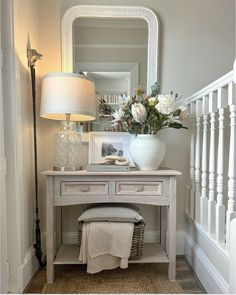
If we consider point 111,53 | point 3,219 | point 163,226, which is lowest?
point 163,226

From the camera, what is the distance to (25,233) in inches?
67.2

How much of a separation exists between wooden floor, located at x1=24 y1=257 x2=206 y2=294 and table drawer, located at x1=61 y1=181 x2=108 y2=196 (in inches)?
24.7

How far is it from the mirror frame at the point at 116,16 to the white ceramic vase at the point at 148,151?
0.56 m

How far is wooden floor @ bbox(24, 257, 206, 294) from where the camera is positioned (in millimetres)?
1618

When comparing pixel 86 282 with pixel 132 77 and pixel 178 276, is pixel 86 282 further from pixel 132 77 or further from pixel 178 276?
pixel 132 77

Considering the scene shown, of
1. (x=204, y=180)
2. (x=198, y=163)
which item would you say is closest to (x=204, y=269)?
(x=204, y=180)

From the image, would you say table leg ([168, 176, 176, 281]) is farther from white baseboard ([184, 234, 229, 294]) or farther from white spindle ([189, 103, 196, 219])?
white spindle ([189, 103, 196, 219])

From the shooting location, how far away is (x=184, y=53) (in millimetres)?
2152

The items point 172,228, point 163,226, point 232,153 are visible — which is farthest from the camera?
point 163,226

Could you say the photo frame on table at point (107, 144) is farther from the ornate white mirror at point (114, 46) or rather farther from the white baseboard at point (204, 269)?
the white baseboard at point (204, 269)

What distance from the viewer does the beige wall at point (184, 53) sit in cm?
212

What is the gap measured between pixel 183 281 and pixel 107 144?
3.75ft

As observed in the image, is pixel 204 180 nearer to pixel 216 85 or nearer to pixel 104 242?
pixel 216 85

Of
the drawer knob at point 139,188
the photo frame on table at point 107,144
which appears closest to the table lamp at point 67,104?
the photo frame on table at point 107,144
